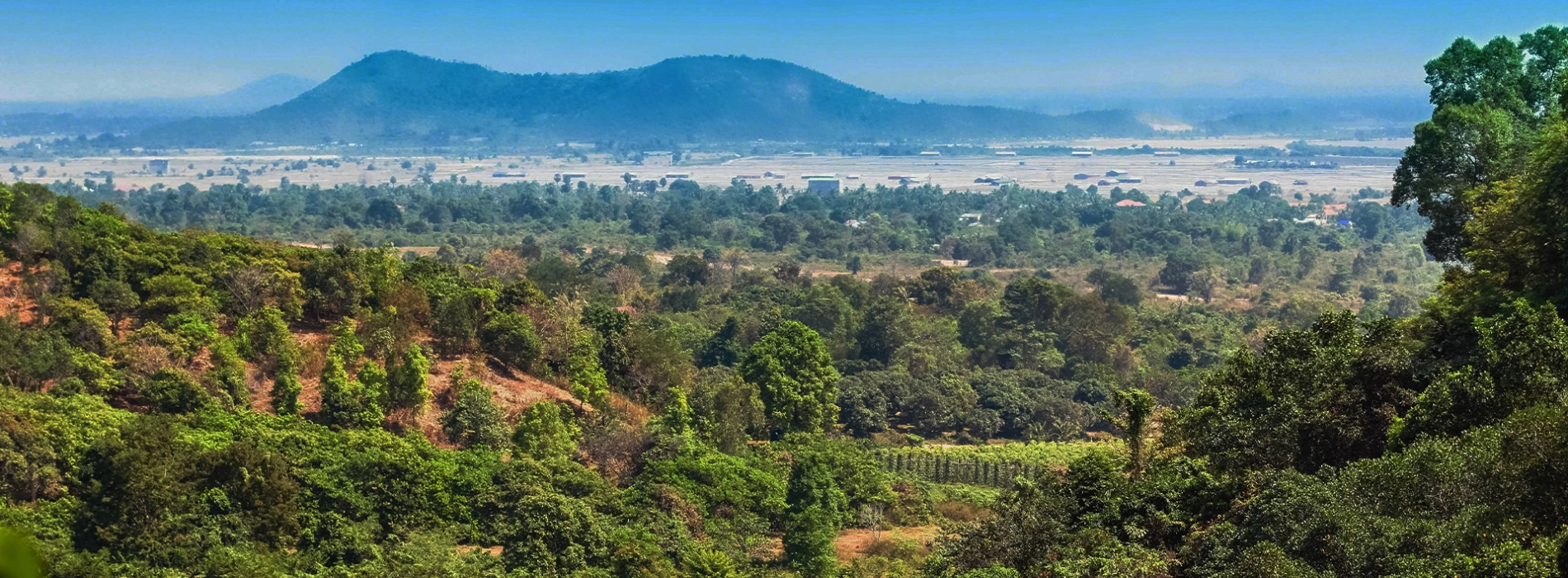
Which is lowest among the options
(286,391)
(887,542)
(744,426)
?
(887,542)

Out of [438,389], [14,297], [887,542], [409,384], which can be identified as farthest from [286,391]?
[887,542]

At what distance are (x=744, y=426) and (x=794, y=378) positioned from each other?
101 inches

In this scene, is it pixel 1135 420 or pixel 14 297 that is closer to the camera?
pixel 1135 420

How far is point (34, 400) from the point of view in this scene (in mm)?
17344

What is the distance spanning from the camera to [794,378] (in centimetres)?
2605

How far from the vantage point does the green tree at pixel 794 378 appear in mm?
25547

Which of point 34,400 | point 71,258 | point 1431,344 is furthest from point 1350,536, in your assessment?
point 71,258

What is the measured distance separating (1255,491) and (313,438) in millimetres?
12587

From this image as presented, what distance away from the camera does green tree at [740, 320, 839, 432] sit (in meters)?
25.5

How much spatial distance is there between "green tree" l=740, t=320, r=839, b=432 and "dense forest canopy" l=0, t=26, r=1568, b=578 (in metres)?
0.06

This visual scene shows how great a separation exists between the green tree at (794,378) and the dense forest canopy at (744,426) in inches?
2.5

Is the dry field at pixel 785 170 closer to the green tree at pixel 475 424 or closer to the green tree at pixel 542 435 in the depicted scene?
the green tree at pixel 542 435

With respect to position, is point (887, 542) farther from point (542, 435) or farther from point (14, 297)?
point (14, 297)

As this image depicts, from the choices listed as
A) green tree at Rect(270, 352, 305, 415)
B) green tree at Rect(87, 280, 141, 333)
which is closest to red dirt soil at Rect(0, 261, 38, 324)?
green tree at Rect(87, 280, 141, 333)
